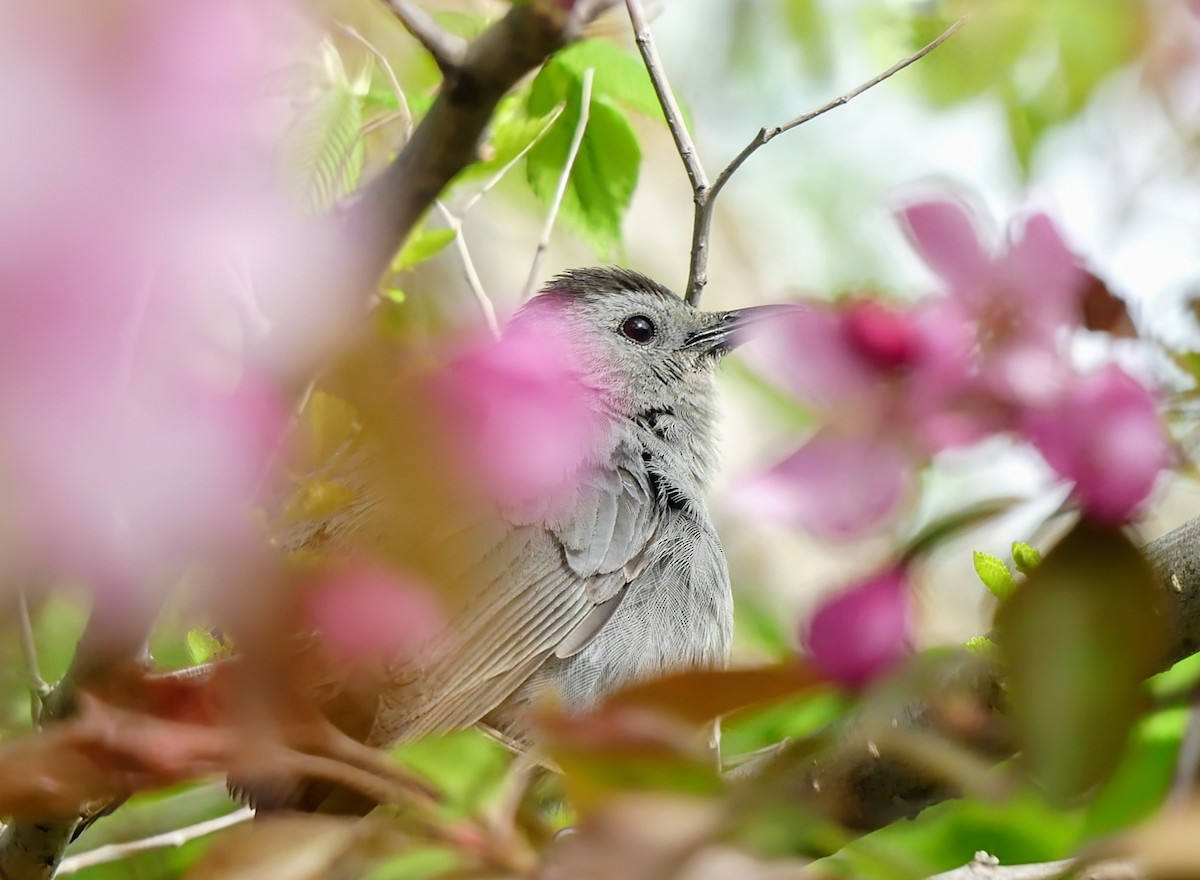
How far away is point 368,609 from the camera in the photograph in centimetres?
81

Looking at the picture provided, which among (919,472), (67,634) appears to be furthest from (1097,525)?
(67,634)

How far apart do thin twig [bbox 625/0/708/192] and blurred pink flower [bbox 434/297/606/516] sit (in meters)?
1.15

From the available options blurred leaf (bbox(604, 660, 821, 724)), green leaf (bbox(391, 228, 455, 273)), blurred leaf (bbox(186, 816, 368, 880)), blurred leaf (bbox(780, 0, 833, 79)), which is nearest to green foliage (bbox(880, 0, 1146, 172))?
blurred leaf (bbox(780, 0, 833, 79))

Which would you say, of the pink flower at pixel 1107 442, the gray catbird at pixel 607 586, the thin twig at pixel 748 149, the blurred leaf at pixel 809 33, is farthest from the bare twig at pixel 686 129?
the pink flower at pixel 1107 442

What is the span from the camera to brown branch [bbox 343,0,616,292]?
85cm

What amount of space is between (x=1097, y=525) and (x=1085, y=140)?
300 cm

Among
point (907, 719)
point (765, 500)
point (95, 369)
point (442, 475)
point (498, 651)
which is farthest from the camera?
point (498, 651)

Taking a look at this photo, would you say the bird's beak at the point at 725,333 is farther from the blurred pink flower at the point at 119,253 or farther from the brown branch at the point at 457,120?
the blurred pink flower at the point at 119,253

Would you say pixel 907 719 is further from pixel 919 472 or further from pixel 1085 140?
pixel 1085 140

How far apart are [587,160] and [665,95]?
14.3 inches

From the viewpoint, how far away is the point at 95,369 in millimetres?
591

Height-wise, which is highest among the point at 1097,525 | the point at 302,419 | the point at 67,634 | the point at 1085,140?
the point at 1085,140

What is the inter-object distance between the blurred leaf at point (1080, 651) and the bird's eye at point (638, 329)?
2.62m

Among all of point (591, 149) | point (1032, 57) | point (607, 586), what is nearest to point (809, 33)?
point (1032, 57)
